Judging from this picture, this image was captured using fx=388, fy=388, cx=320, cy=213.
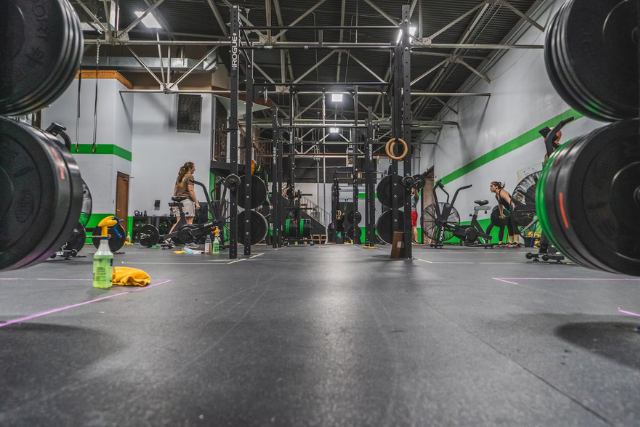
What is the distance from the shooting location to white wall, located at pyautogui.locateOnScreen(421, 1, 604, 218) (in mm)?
7434

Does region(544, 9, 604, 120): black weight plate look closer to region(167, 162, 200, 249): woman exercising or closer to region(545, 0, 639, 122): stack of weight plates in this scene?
region(545, 0, 639, 122): stack of weight plates

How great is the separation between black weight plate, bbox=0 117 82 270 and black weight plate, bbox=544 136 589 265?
1.41 metres

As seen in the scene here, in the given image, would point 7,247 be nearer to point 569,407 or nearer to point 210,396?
point 210,396

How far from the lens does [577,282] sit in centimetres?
235

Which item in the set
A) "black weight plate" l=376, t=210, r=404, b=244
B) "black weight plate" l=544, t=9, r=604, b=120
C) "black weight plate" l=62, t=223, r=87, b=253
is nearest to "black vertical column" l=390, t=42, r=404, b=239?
"black weight plate" l=376, t=210, r=404, b=244

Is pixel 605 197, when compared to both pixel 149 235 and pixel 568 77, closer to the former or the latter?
pixel 568 77

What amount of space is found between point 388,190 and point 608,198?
12.9 feet

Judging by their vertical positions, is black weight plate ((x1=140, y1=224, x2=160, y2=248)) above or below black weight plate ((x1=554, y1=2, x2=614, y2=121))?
below

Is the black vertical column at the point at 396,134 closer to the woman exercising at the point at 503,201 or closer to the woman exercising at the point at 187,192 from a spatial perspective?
the woman exercising at the point at 187,192

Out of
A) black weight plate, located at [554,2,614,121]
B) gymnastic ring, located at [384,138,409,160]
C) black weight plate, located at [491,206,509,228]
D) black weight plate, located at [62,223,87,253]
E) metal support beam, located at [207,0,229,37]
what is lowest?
black weight plate, located at [62,223,87,253]

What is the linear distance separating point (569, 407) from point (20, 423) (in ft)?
2.76

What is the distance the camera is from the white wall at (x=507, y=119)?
293 inches

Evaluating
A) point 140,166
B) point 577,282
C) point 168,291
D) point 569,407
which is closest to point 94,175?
point 140,166

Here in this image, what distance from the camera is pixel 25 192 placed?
110 centimetres
